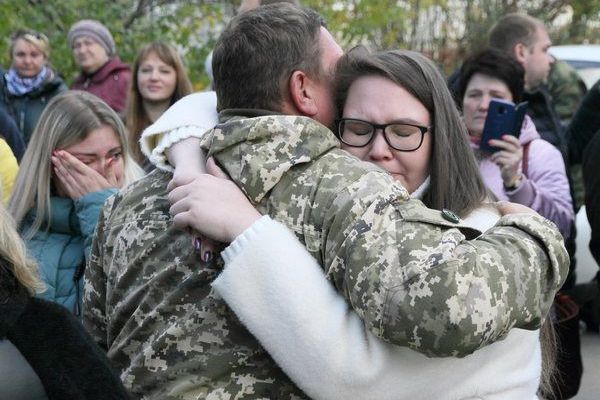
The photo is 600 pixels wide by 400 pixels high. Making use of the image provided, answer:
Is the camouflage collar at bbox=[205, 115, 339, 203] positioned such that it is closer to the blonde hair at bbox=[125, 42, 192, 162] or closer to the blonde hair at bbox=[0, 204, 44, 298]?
the blonde hair at bbox=[0, 204, 44, 298]

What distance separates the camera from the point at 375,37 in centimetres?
1541

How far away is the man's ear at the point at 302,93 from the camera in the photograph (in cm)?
243

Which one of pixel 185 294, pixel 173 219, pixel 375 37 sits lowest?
pixel 375 37

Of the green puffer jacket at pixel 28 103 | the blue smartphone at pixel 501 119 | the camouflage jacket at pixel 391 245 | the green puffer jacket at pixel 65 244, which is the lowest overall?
the green puffer jacket at pixel 28 103

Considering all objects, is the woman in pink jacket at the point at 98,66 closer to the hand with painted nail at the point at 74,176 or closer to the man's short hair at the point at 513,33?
the man's short hair at the point at 513,33

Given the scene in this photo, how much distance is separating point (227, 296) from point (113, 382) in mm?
303

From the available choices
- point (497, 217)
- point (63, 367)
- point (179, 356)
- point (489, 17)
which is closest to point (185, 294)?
point (179, 356)

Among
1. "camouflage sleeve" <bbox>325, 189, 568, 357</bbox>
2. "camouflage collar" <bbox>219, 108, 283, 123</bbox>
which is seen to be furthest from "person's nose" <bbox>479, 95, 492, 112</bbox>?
"camouflage sleeve" <bbox>325, 189, 568, 357</bbox>

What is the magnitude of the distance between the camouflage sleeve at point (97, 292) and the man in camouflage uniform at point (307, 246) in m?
0.12

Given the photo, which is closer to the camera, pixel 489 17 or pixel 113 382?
pixel 113 382

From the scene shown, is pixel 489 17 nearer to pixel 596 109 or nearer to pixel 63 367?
pixel 596 109

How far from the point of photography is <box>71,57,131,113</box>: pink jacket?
868cm

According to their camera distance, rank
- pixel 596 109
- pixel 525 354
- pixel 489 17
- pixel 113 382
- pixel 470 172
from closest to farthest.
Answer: pixel 113 382 → pixel 525 354 → pixel 470 172 → pixel 596 109 → pixel 489 17

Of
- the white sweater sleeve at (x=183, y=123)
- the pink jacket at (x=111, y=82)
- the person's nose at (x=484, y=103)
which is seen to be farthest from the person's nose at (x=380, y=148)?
the pink jacket at (x=111, y=82)
